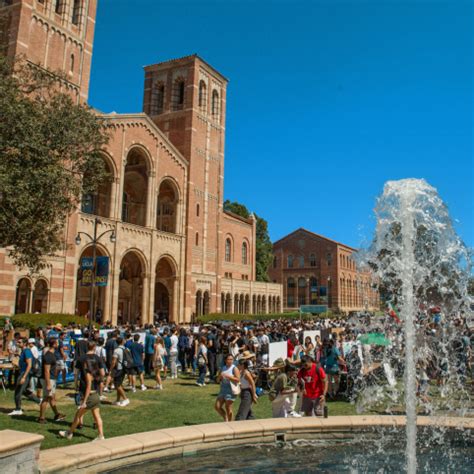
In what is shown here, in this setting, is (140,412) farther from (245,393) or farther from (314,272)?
(314,272)

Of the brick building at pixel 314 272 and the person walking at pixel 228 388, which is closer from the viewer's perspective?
the person walking at pixel 228 388

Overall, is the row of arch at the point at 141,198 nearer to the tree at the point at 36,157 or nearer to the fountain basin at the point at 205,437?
the tree at the point at 36,157

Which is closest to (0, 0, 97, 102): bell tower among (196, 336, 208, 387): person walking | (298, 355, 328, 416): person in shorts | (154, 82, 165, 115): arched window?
(154, 82, 165, 115): arched window

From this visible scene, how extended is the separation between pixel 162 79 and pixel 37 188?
3170cm

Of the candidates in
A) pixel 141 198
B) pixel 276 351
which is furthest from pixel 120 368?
pixel 141 198

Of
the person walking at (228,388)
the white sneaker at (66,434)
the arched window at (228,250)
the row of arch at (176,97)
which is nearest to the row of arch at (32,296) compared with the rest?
the white sneaker at (66,434)

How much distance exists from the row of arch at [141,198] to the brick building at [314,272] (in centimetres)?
3608

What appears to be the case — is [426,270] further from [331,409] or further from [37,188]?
[37,188]

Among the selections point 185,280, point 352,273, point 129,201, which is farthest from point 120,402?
point 352,273

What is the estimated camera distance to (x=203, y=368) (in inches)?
567

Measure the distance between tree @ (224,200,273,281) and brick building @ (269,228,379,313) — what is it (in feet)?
31.0

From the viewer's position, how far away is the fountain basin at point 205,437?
5777 mm

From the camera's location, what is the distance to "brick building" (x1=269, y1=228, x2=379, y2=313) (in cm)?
7200

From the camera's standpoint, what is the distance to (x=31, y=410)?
10.2m
